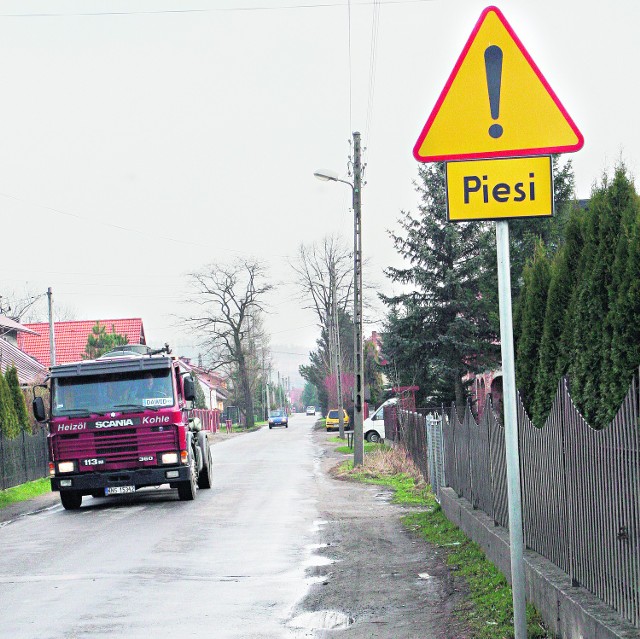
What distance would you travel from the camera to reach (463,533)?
12.3m

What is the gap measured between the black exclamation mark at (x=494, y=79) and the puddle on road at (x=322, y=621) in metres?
4.17

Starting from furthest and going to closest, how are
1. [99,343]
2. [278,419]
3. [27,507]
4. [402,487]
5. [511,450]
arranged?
[278,419] → [99,343] → [402,487] → [27,507] → [511,450]

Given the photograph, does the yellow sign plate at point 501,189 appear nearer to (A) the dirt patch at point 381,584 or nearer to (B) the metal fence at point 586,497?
(B) the metal fence at point 586,497

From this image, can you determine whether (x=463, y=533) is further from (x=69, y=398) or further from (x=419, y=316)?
(x=419, y=316)

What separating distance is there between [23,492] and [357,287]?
9828 mm

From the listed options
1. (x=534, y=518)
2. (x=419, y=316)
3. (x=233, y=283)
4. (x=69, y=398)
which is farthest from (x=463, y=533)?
(x=233, y=283)

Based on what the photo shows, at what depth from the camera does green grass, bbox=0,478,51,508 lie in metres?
21.7

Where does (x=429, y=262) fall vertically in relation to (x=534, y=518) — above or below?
above

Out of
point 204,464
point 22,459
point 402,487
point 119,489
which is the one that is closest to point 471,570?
point 119,489

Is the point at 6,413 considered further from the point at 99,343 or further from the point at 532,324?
the point at 99,343

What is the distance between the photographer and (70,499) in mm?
18938

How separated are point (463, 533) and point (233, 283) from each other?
71.9 meters

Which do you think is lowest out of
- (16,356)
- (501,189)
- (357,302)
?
(501,189)

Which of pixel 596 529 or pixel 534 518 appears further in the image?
pixel 534 518
